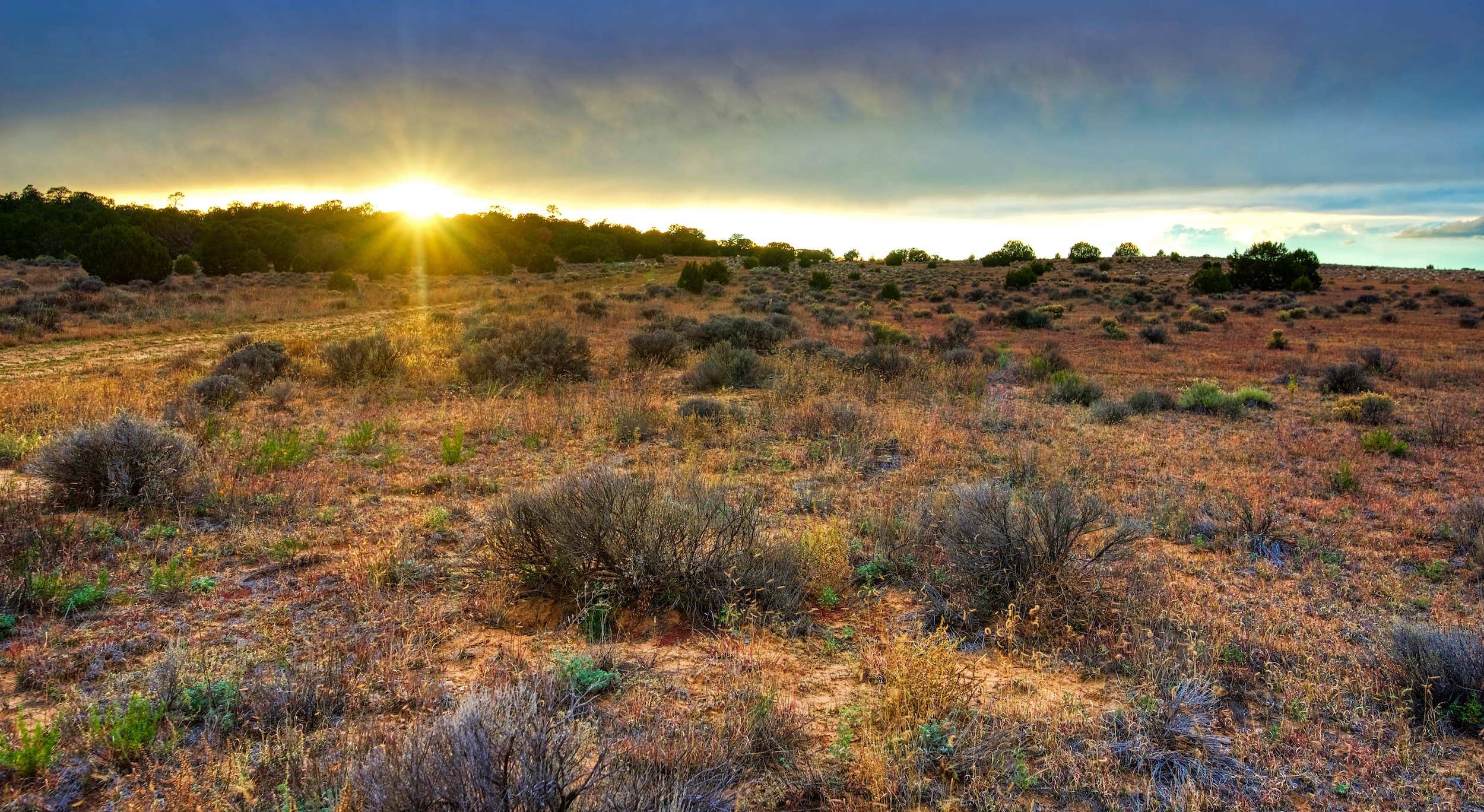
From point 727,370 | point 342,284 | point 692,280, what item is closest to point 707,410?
point 727,370

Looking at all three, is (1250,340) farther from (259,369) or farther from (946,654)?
(259,369)

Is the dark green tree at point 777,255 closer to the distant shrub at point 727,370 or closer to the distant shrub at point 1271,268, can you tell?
the distant shrub at point 1271,268

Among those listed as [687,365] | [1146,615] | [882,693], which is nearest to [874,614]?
[882,693]

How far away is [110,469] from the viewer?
232 inches

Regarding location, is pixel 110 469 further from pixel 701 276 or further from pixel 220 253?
pixel 220 253

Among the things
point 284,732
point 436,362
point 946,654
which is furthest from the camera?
point 436,362

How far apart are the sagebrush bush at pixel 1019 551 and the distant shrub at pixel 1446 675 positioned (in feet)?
4.91

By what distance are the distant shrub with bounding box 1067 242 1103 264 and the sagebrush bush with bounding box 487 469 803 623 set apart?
63765 millimetres

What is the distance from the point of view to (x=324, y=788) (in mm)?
2648

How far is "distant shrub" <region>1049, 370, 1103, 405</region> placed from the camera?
39.4ft

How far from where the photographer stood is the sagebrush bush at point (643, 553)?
4.57 metres

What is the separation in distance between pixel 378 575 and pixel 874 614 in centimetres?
333

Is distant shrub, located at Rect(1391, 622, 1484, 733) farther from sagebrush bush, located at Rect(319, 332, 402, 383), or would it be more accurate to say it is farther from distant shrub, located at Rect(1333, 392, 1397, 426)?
sagebrush bush, located at Rect(319, 332, 402, 383)

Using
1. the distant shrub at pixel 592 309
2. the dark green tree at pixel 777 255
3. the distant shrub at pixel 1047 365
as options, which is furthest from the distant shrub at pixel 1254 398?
the dark green tree at pixel 777 255
